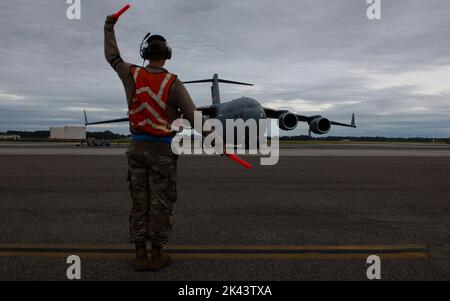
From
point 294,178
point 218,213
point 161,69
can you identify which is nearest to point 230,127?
point 294,178

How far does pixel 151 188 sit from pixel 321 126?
89.3 feet

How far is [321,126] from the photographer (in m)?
29.1

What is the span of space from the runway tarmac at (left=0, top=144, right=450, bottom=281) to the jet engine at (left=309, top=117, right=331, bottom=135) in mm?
20887

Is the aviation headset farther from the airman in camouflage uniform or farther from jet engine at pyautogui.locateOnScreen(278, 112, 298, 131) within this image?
jet engine at pyautogui.locateOnScreen(278, 112, 298, 131)

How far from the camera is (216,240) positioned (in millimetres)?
4078

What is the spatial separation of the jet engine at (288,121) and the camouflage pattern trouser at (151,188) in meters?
24.4

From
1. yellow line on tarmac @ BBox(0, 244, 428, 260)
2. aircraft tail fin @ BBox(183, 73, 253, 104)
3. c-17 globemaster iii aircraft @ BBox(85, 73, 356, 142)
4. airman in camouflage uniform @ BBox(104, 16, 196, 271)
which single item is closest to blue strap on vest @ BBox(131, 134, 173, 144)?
airman in camouflage uniform @ BBox(104, 16, 196, 271)

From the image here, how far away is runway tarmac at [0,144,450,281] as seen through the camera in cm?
316

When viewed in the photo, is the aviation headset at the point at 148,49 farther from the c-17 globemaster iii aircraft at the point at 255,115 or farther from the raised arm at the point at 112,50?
the c-17 globemaster iii aircraft at the point at 255,115

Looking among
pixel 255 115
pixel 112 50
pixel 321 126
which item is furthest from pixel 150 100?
pixel 321 126

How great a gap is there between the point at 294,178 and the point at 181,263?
6.91 metres

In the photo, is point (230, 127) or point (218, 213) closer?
point (218, 213)

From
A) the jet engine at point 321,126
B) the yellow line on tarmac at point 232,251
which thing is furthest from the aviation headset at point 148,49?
the jet engine at point 321,126
